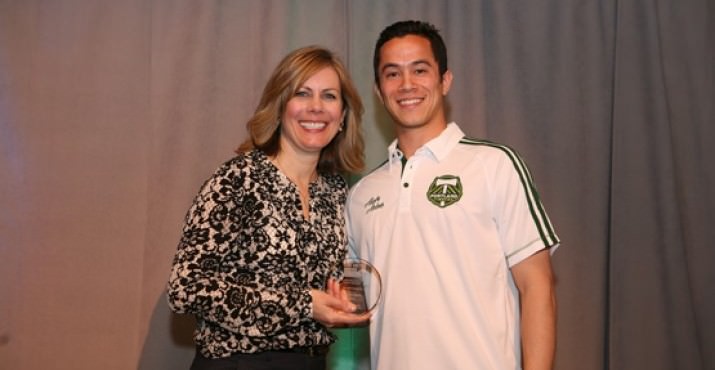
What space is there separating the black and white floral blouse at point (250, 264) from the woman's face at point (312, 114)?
13 centimetres

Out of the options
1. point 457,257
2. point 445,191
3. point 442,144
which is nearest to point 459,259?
point 457,257

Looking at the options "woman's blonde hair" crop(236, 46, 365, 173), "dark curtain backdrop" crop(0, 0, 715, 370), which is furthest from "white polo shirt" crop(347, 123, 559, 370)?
"dark curtain backdrop" crop(0, 0, 715, 370)

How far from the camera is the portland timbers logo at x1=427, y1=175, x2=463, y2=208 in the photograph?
176cm

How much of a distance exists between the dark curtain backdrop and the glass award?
0.90 meters

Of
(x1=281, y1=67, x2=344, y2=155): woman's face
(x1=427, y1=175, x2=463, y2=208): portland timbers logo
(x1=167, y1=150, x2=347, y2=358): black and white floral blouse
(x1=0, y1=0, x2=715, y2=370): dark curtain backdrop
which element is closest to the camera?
(x1=167, y1=150, x2=347, y2=358): black and white floral blouse

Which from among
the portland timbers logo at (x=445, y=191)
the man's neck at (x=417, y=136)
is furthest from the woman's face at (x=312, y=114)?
the portland timbers logo at (x=445, y=191)

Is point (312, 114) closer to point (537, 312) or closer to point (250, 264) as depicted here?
point (250, 264)

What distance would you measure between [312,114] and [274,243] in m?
0.43

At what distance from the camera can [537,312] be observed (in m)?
1.67

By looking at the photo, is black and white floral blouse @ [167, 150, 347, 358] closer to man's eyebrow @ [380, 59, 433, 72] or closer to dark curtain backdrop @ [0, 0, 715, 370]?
man's eyebrow @ [380, 59, 433, 72]
